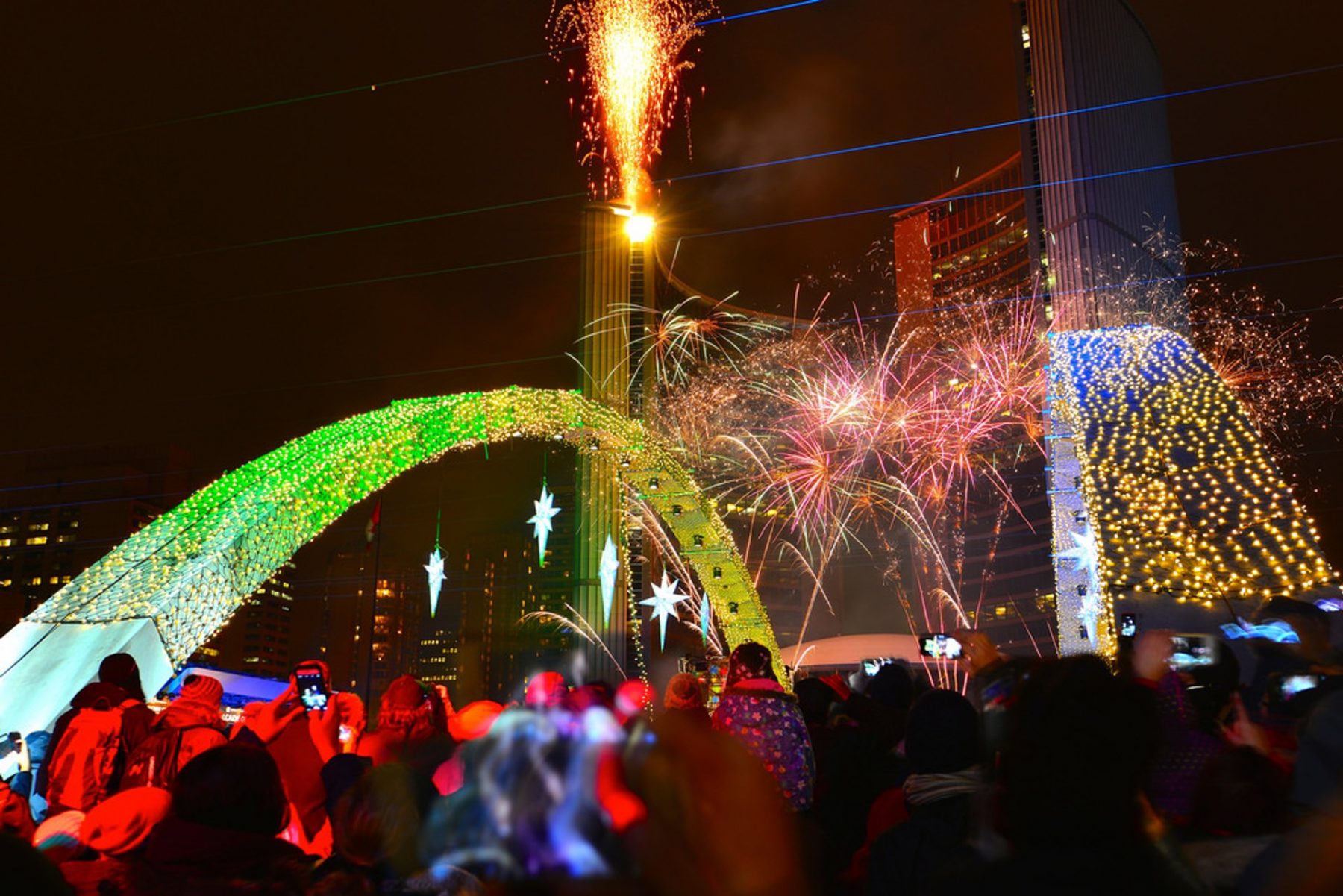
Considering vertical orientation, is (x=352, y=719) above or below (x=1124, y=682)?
below

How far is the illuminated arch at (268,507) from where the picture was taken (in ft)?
42.2

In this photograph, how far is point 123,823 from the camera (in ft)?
10.6

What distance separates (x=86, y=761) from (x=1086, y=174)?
3157cm

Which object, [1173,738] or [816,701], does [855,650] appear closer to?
[816,701]

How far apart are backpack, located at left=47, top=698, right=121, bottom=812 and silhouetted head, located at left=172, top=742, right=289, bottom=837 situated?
326 centimetres

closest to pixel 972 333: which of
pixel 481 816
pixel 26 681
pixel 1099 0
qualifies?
pixel 1099 0

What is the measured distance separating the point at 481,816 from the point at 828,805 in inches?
108

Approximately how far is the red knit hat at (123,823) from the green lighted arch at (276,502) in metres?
10.3

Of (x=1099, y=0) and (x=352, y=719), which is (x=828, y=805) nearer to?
(x=352, y=719)

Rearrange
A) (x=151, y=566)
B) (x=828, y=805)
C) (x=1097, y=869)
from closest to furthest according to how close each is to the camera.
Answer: (x=1097, y=869), (x=828, y=805), (x=151, y=566)

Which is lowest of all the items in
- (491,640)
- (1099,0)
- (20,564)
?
(491,640)

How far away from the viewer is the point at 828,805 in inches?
193

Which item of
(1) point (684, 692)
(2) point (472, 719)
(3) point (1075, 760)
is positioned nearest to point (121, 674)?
(2) point (472, 719)

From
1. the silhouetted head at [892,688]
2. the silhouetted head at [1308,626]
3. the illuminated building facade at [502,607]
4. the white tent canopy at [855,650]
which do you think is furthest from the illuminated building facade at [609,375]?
the silhouetted head at [1308,626]
